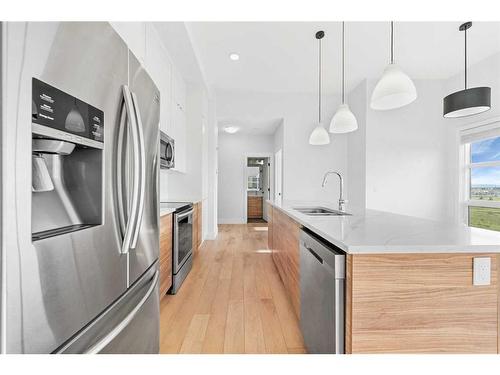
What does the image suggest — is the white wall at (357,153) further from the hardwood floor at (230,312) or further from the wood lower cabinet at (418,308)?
the wood lower cabinet at (418,308)

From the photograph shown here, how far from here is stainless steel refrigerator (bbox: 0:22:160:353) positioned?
57 cm

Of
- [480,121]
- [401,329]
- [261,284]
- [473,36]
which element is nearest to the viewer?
[401,329]

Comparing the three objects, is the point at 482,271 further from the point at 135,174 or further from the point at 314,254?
the point at 135,174

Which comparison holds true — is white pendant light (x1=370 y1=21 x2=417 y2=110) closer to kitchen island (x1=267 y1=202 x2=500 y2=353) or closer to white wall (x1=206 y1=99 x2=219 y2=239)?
kitchen island (x1=267 y1=202 x2=500 y2=353)

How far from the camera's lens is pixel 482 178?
4.21 m

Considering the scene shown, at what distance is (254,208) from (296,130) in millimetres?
3560

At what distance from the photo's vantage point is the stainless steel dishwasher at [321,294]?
106cm

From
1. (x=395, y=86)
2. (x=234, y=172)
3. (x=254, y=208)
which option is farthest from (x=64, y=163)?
(x=254, y=208)

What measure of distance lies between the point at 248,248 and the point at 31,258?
3.89 meters

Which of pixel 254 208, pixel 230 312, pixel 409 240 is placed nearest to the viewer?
pixel 409 240

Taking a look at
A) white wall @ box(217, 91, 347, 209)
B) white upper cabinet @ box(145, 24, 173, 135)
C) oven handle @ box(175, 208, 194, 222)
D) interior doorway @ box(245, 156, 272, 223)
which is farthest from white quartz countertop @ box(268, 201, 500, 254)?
interior doorway @ box(245, 156, 272, 223)

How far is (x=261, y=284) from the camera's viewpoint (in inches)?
108

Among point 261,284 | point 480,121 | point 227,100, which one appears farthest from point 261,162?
point 261,284

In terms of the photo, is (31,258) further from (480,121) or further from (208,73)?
(480,121)
